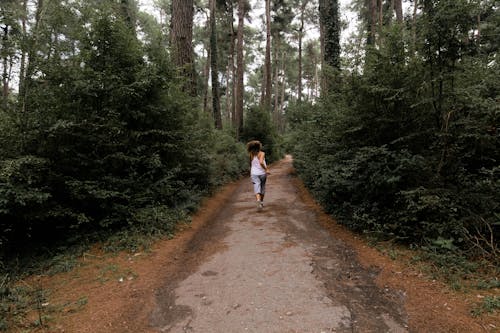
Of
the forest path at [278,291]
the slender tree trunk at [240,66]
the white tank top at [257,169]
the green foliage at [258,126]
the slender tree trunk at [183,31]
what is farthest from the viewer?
the green foliage at [258,126]

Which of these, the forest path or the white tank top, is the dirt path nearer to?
the forest path

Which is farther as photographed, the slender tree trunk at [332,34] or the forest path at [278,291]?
the slender tree trunk at [332,34]

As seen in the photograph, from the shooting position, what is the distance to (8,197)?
4.20 m

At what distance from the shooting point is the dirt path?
2832mm

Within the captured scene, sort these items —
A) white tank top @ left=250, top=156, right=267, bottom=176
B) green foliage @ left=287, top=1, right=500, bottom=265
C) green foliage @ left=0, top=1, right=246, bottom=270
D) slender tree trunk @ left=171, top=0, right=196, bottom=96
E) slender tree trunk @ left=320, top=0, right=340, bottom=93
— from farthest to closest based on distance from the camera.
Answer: slender tree trunk @ left=320, top=0, right=340, bottom=93, slender tree trunk @ left=171, top=0, right=196, bottom=96, white tank top @ left=250, top=156, right=267, bottom=176, green foliage @ left=0, top=1, right=246, bottom=270, green foliage @ left=287, top=1, right=500, bottom=265

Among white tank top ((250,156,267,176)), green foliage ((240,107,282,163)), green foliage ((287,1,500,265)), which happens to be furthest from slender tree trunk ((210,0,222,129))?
green foliage ((287,1,500,265))

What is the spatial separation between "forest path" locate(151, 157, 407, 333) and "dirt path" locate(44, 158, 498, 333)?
0.01m

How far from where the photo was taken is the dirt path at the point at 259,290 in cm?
283

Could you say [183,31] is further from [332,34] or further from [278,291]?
[278,291]

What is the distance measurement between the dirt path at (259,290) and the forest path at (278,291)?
0.04 ft

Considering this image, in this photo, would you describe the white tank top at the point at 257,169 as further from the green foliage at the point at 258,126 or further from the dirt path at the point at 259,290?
the green foliage at the point at 258,126

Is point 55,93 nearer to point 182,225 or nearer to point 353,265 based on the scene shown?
point 182,225

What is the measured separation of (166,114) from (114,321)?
4817 millimetres

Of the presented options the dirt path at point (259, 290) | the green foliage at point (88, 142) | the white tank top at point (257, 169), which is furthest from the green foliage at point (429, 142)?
the green foliage at point (88, 142)
